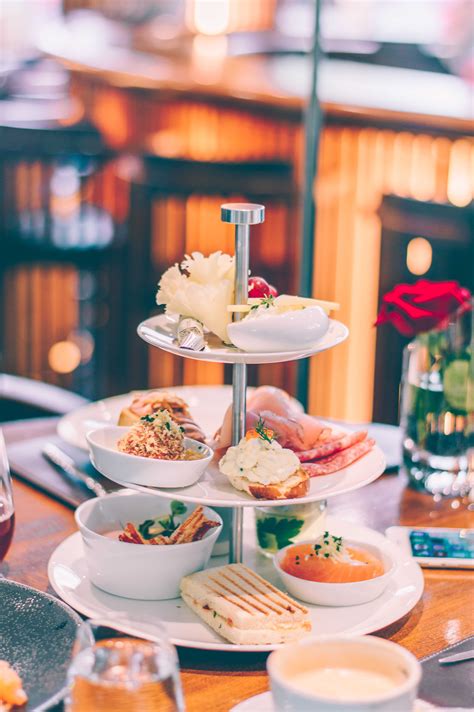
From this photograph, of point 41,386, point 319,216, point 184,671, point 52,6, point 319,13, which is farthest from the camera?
point 52,6

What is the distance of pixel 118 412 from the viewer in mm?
1649

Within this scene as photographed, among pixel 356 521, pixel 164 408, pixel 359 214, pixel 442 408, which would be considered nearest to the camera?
pixel 164 408

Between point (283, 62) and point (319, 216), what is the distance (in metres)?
1.94

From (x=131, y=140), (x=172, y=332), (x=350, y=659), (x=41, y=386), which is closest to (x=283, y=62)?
(x=131, y=140)

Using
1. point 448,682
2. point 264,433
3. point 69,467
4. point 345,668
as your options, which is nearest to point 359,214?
point 69,467

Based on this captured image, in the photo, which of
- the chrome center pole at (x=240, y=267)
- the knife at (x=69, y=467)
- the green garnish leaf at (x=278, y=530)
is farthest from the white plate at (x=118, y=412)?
the chrome center pole at (x=240, y=267)

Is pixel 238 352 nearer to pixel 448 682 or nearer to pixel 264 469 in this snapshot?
pixel 264 469

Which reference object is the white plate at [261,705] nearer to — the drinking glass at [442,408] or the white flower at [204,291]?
the white flower at [204,291]

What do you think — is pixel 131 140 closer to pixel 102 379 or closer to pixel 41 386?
pixel 102 379

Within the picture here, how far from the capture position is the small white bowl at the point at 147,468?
1100mm

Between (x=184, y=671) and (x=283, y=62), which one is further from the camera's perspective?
(x=283, y=62)

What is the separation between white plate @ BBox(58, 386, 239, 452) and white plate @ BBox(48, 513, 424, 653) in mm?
285

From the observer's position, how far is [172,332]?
1.21m

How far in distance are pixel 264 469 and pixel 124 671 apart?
0.36m
